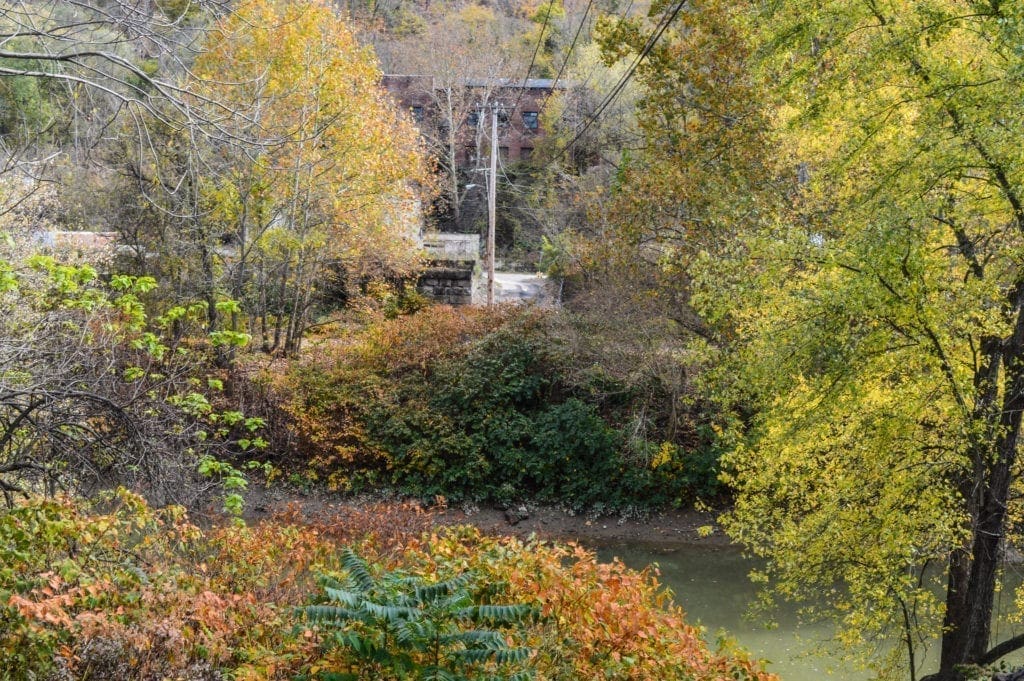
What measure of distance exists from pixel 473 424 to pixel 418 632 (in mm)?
14196

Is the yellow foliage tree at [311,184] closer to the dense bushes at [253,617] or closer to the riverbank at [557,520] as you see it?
the riverbank at [557,520]

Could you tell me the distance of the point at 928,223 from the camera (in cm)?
821

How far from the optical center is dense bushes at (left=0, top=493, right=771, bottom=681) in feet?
14.9

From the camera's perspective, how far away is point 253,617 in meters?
5.46

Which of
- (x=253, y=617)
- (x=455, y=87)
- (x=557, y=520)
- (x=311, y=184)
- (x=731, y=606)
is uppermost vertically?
(x=455, y=87)

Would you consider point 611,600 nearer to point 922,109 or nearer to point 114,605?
point 114,605

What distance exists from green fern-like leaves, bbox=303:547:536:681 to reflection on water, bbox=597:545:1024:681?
6774 millimetres

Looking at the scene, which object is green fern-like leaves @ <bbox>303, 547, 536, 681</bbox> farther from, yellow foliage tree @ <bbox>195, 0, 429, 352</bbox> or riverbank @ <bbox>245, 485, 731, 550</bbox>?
yellow foliage tree @ <bbox>195, 0, 429, 352</bbox>

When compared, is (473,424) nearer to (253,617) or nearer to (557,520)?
(557,520)

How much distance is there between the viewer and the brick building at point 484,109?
141ft

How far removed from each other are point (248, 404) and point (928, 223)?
14.2m

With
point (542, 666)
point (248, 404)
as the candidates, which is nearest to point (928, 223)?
point (542, 666)

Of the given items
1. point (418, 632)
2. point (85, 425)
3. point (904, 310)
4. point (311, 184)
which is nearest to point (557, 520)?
point (311, 184)

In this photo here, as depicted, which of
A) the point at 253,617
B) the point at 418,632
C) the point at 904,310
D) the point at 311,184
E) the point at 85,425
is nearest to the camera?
the point at 418,632
